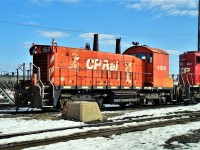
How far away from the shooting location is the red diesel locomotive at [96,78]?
15.4 metres

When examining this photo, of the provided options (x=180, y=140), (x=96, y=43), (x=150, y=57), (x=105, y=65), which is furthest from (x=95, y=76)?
(x=180, y=140)

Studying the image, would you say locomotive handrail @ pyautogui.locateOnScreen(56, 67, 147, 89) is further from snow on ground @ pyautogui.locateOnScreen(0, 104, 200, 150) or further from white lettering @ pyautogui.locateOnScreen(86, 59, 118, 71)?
snow on ground @ pyautogui.locateOnScreen(0, 104, 200, 150)

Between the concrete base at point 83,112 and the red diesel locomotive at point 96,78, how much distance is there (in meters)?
2.06

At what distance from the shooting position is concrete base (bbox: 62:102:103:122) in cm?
1236

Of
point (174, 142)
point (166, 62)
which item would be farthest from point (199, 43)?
point (174, 142)

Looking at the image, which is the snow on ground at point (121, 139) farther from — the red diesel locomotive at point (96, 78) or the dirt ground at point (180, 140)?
the red diesel locomotive at point (96, 78)

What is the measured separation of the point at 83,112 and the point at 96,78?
5.39 meters

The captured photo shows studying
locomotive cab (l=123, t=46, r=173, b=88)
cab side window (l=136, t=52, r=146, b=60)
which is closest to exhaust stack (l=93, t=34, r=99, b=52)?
locomotive cab (l=123, t=46, r=173, b=88)

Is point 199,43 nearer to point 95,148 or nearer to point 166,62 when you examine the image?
point 166,62

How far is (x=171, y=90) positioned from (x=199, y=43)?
450 inches

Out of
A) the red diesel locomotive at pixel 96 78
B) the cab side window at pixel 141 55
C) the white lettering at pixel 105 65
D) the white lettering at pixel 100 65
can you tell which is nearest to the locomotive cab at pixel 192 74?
the red diesel locomotive at pixel 96 78

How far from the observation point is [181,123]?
11852 mm

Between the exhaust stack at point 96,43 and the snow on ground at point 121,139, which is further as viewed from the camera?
the exhaust stack at point 96,43

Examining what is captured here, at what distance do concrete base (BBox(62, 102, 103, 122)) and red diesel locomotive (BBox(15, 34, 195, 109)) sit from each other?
206 cm
